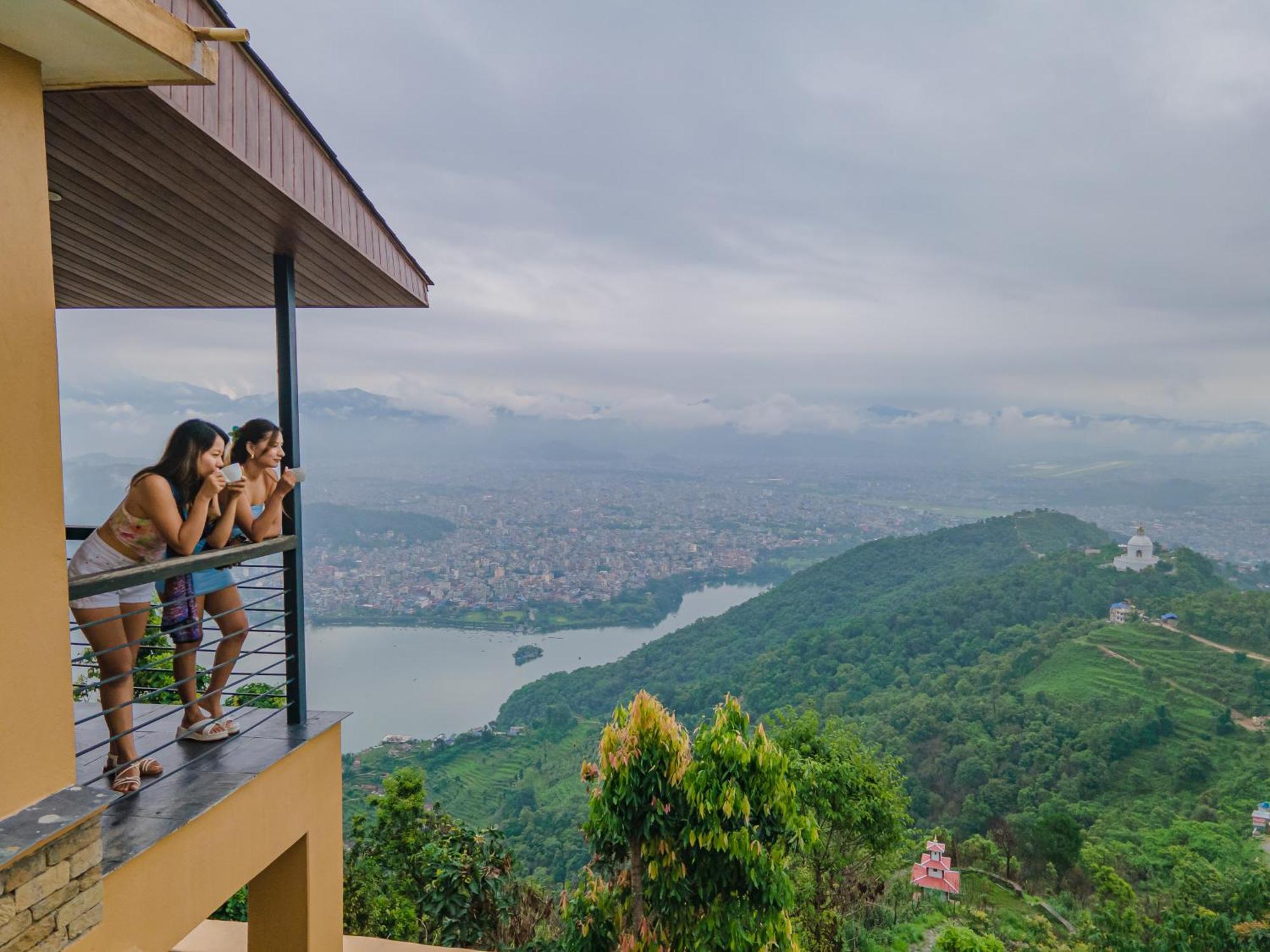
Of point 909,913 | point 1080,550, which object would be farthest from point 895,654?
point 909,913

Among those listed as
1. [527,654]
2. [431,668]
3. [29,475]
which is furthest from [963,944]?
[527,654]

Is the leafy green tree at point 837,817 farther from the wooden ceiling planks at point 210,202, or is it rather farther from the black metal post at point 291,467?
the wooden ceiling planks at point 210,202

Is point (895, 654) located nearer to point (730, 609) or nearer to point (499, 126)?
point (730, 609)

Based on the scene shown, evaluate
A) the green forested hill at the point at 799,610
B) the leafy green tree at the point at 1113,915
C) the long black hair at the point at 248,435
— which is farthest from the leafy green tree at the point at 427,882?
the green forested hill at the point at 799,610

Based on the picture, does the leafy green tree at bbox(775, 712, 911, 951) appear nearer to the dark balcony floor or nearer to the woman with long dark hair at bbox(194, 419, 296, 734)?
the dark balcony floor

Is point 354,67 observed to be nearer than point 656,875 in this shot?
No
